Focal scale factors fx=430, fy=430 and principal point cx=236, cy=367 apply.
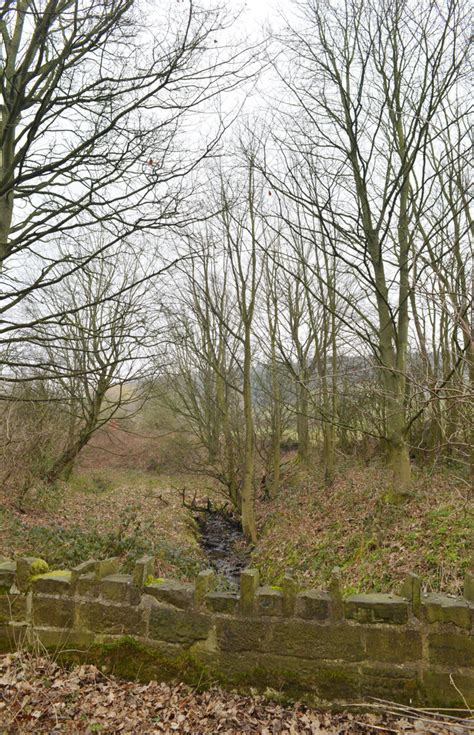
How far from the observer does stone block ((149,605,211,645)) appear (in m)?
3.26

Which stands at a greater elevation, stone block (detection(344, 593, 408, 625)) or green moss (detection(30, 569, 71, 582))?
green moss (detection(30, 569, 71, 582))

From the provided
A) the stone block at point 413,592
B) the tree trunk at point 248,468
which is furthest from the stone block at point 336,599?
the tree trunk at point 248,468

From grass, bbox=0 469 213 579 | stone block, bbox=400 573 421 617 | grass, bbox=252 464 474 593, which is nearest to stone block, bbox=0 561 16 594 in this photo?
grass, bbox=0 469 213 579

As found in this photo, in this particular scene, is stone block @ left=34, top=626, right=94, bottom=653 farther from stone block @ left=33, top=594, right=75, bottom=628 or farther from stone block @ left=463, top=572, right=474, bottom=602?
stone block @ left=463, top=572, right=474, bottom=602

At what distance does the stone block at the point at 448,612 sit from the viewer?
9.82 ft

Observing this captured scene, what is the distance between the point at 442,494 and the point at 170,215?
6991 millimetres

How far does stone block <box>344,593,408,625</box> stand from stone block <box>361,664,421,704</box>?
11.9 inches

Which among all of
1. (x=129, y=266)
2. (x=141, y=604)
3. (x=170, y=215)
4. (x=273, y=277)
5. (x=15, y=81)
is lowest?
(x=141, y=604)

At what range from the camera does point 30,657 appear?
3340 mm

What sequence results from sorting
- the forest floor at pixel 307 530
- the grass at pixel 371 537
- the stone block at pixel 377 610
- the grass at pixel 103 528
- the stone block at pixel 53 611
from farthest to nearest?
the grass at pixel 103 528 < the forest floor at pixel 307 530 < the grass at pixel 371 537 < the stone block at pixel 53 611 < the stone block at pixel 377 610

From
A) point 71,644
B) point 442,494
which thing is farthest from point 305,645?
point 442,494

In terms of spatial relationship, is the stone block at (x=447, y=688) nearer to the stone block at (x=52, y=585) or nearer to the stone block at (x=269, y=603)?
the stone block at (x=269, y=603)

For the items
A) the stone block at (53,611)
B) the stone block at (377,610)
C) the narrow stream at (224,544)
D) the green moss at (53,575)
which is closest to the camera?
the stone block at (377,610)

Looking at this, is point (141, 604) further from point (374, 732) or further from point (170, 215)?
point (170, 215)
